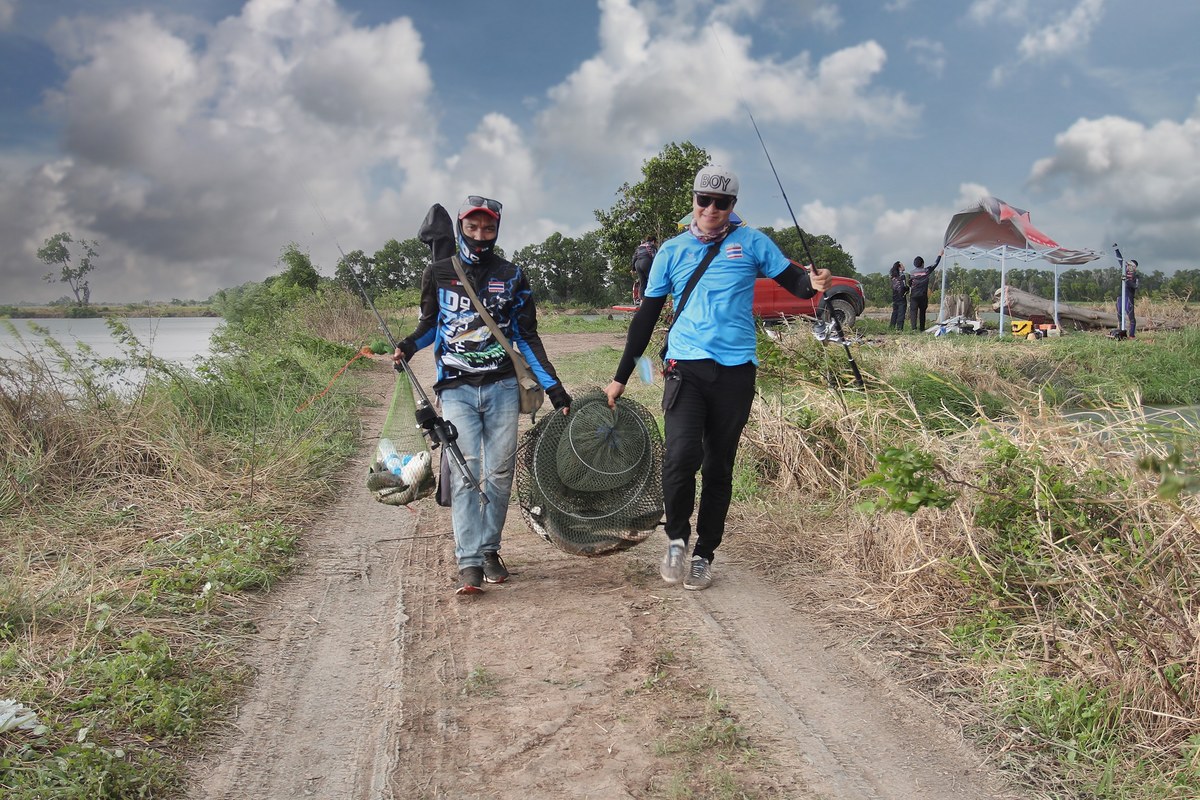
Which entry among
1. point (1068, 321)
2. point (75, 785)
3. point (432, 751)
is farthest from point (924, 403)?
point (1068, 321)

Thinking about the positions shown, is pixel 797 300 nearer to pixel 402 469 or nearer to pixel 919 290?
pixel 919 290

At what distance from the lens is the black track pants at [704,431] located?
4.51 meters

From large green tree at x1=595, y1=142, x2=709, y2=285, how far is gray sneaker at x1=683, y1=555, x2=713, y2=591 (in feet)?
70.6

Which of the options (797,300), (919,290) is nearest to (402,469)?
(797,300)

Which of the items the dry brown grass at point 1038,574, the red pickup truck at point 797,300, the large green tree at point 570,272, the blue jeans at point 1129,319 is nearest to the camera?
the dry brown grass at point 1038,574

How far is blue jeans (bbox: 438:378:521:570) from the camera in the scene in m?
4.82

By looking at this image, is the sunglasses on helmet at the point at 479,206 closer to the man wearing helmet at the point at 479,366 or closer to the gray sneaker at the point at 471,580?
the man wearing helmet at the point at 479,366

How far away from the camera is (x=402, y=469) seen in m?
4.98

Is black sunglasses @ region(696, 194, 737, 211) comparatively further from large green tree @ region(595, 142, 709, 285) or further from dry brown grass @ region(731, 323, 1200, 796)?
large green tree @ region(595, 142, 709, 285)

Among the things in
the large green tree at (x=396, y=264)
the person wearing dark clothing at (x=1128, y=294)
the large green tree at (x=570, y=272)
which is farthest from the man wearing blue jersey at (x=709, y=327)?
the large green tree at (x=570, y=272)

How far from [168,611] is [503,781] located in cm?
235

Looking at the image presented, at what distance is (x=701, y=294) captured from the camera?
4.51m

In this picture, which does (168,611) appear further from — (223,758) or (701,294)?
(701,294)

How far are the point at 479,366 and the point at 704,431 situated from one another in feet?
3.98
